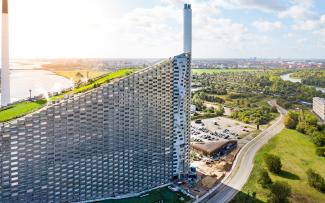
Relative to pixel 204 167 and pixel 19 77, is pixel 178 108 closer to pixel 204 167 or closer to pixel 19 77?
pixel 204 167

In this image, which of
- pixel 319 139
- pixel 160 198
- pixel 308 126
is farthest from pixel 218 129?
pixel 160 198

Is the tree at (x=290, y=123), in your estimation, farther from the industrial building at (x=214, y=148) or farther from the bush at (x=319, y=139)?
the industrial building at (x=214, y=148)

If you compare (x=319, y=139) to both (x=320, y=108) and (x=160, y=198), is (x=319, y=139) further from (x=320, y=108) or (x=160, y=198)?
(x=160, y=198)

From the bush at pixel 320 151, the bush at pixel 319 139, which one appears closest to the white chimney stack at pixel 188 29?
the bush at pixel 320 151

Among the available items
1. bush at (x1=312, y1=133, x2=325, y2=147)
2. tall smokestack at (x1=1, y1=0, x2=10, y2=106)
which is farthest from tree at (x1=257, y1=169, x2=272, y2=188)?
tall smokestack at (x1=1, y1=0, x2=10, y2=106)

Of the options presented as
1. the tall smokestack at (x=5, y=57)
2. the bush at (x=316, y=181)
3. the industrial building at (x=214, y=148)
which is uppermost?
the tall smokestack at (x=5, y=57)

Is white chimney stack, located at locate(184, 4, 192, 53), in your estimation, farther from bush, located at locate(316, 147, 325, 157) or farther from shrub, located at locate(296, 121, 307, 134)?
shrub, located at locate(296, 121, 307, 134)
